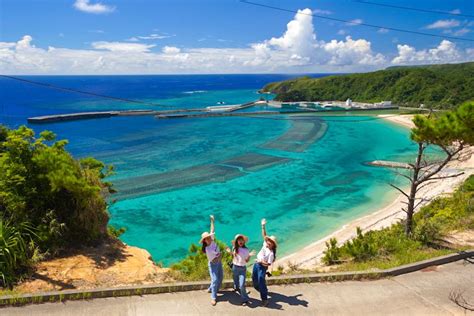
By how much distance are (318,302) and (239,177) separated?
22.9 m

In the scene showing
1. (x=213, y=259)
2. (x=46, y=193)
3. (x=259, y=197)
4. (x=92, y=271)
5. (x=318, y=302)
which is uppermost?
(x=46, y=193)

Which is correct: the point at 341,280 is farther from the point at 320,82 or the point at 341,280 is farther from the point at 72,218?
the point at 320,82

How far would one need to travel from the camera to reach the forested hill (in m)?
82.0

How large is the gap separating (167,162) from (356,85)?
268ft

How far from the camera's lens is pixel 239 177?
29.1 meters

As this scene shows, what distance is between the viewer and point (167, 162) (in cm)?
3488

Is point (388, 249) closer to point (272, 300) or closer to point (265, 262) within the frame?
point (272, 300)

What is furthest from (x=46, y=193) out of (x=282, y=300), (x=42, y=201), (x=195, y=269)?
(x=282, y=300)

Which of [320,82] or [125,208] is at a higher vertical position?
[320,82]

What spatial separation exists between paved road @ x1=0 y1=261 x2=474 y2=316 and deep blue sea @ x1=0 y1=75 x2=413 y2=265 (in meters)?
9.46

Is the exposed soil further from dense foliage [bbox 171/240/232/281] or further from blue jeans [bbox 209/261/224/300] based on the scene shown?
blue jeans [bbox 209/261/224/300]

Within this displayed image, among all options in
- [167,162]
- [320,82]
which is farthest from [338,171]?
[320,82]

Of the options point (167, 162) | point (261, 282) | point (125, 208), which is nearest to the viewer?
point (261, 282)

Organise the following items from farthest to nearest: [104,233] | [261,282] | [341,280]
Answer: [104,233], [341,280], [261,282]
